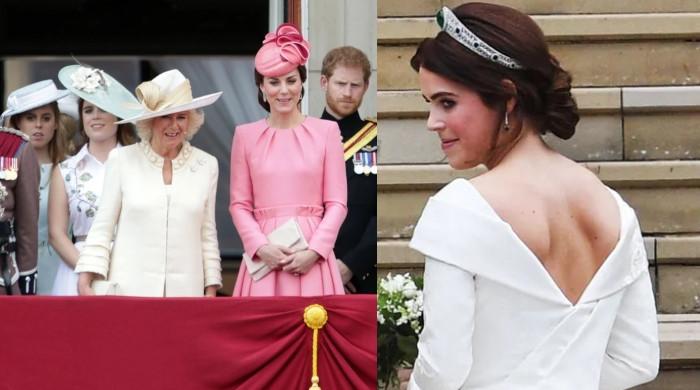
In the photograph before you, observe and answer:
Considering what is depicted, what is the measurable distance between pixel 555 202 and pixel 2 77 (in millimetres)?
5505

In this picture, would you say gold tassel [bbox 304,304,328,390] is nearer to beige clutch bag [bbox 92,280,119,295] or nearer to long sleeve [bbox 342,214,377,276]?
long sleeve [bbox 342,214,377,276]

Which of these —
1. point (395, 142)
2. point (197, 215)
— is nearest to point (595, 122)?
point (395, 142)

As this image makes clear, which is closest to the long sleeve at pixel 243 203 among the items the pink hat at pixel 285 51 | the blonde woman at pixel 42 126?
the pink hat at pixel 285 51

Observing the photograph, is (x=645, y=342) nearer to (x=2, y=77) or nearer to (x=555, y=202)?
(x=555, y=202)

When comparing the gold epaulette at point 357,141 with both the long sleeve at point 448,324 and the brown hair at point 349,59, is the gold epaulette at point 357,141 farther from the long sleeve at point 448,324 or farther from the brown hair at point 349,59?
the long sleeve at point 448,324

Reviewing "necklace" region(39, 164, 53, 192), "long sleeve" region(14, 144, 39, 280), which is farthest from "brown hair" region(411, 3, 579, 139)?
"necklace" region(39, 164, 53, 192)

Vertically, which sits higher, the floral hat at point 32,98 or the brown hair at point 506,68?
the floral hat at point 32,98

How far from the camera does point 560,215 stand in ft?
10.8

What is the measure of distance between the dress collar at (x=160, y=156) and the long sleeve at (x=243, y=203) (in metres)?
0.17

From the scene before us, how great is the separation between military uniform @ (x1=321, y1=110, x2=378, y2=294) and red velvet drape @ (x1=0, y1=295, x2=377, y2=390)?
10cm

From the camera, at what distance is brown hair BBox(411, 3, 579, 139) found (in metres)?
3.41

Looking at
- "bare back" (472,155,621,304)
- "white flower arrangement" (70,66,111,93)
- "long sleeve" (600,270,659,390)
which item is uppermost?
"white flower arrangement" (70,66,111,93)

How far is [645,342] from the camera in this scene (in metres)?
3.44

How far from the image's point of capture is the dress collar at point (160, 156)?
196 inches
